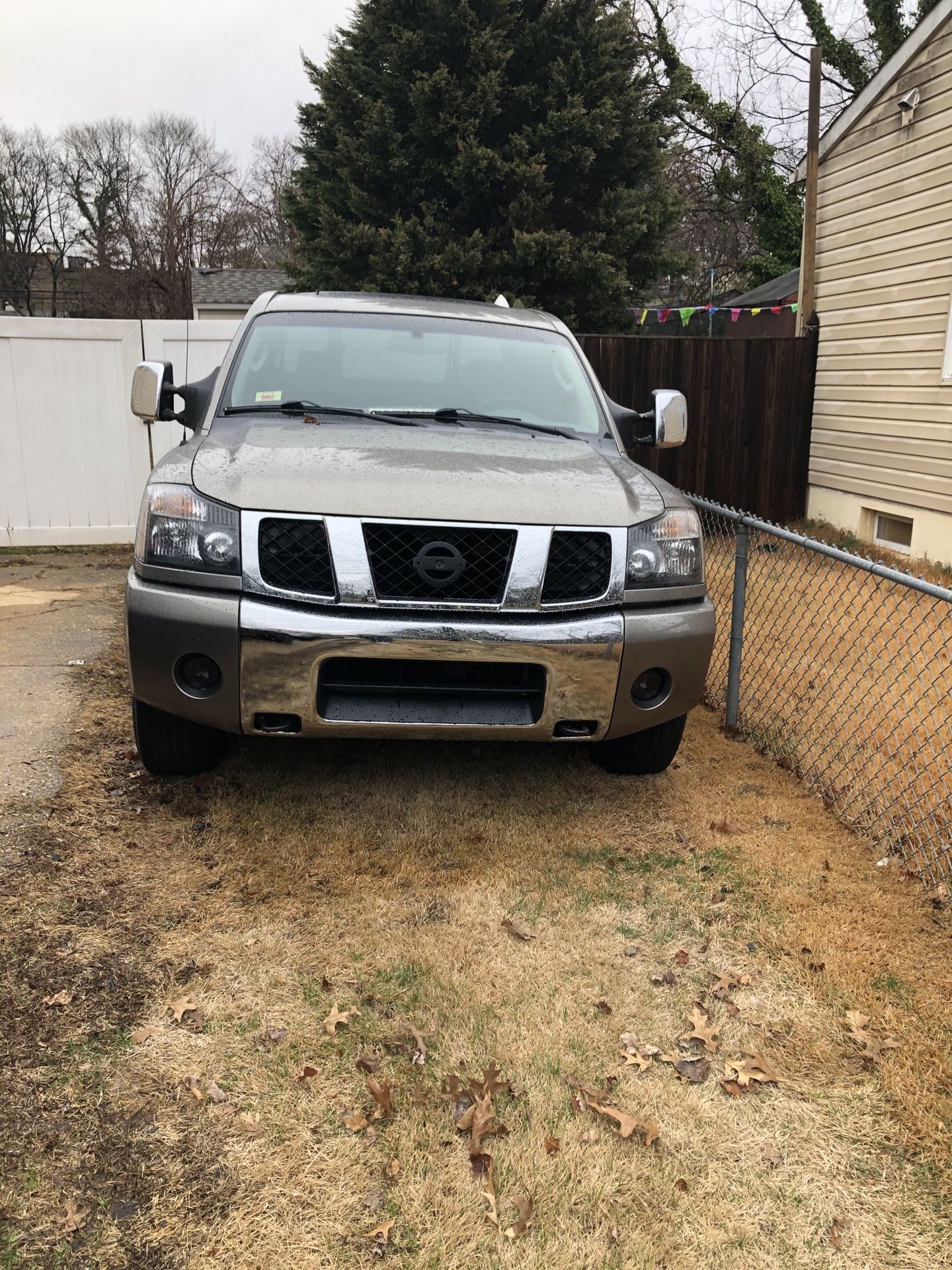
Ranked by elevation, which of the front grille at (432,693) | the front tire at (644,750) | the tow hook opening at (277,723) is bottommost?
the front tire at (644,750)

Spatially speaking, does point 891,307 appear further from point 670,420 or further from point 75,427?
point 75,427

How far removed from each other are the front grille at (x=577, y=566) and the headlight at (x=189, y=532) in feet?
3.31

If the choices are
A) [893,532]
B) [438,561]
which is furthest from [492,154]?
[438,561]

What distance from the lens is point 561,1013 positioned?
252cm

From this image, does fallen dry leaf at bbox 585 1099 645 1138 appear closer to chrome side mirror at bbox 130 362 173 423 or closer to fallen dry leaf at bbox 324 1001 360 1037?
fallen dry leaf at bbox 324 1001 360 1037

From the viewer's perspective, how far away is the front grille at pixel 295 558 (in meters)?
2.99

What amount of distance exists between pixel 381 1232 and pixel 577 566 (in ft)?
6.48

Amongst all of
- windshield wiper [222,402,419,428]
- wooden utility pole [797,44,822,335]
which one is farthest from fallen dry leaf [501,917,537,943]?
wooden utility pole [797,44,822,335]

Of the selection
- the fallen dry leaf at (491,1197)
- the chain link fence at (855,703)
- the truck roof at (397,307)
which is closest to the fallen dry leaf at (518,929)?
the fallen dry leaf at (491,1197)

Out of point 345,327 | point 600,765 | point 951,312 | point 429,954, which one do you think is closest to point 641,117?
point 951,312

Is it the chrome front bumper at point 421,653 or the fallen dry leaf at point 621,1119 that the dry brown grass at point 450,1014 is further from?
the chrome front bumper at point 421,653

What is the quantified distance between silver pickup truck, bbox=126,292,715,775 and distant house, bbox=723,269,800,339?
14053 millimetres

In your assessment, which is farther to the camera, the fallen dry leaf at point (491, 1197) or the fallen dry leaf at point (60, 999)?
the fallen dry leaf at point (60, 999)

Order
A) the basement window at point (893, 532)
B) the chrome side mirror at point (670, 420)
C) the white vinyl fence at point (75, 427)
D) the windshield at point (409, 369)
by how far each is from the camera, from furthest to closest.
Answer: the basement window at point (893, 532)
the white vinyl fence at point (75, 427)
the chrome side mirror at point (670, 420)
the windshield at point (409, 369)
